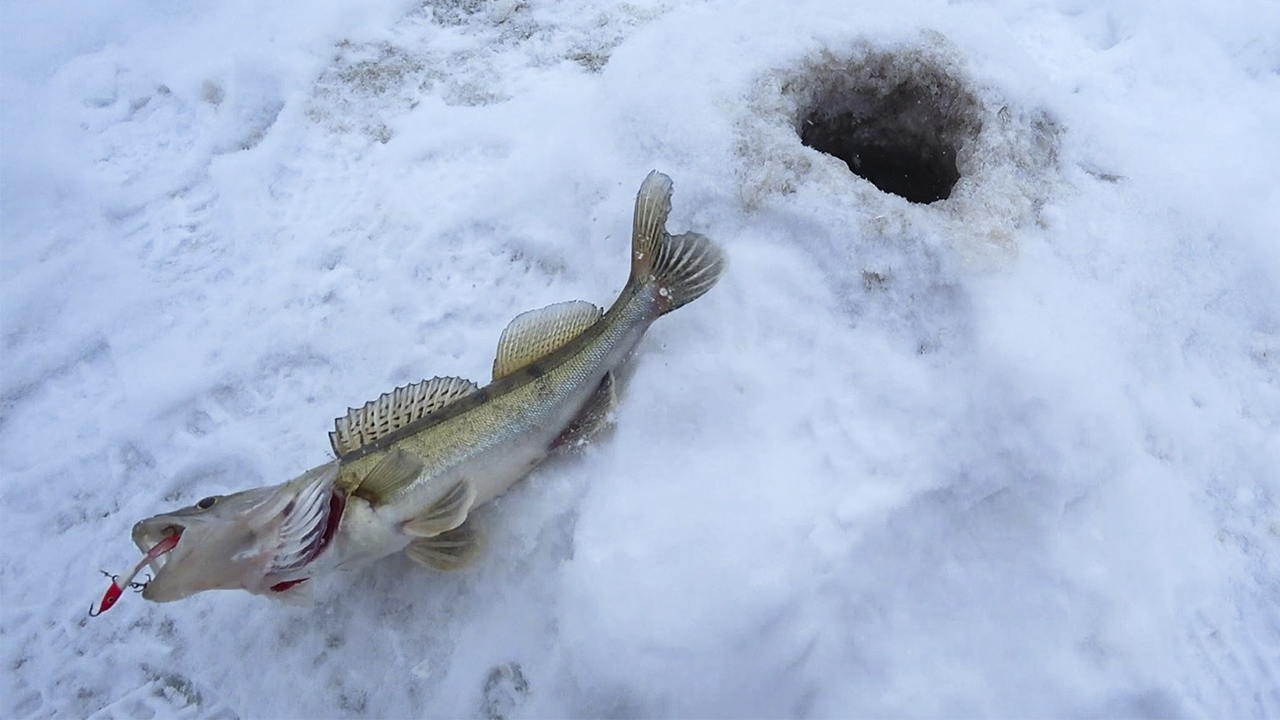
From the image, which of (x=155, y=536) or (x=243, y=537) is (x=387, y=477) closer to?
(x=243, y=537)

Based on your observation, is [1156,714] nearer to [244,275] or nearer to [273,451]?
[273,451]

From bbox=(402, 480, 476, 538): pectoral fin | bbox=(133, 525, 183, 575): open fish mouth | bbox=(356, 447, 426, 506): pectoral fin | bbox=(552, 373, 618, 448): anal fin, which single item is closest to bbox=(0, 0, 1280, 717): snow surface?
bbox=(552, 373, 618, 448): anal fin

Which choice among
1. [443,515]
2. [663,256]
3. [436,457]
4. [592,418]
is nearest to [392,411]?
[436,457]

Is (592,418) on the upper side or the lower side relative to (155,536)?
lower

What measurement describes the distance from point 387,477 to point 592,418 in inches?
25.5

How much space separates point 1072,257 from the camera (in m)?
2.67

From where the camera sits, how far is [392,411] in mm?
2324

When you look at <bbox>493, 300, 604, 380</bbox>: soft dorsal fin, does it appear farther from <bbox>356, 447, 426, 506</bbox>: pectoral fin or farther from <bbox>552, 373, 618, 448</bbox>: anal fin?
<bbox>356, 447, 426, 506</bbox>: pectoral fin

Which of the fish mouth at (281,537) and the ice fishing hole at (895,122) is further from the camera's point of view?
the ice fishing hole at (895,122)

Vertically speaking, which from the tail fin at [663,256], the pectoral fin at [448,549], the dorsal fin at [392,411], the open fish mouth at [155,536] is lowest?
the pectoral fin at [448,549]

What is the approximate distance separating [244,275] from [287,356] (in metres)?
0.48

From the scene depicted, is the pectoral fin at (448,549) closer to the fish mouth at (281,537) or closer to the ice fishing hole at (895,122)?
the fish mouth at (281,537)

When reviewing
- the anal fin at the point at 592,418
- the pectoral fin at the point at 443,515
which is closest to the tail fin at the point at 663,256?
the anal fin at the point at 592,418

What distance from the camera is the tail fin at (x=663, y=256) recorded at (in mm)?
2516
